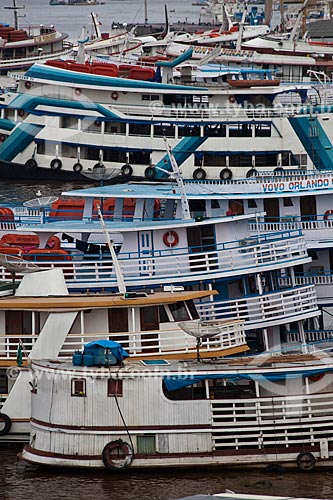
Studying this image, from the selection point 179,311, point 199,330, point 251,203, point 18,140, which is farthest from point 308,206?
point 18,140

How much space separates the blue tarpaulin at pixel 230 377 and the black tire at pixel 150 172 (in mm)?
29202

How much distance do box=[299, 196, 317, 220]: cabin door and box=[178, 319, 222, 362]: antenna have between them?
7839 mm

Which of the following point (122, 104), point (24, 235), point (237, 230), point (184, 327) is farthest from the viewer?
point (122, 104)

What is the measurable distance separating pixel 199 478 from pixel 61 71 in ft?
106

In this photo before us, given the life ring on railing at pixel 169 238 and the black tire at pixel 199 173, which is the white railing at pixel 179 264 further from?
the black tire at pixel 199 173

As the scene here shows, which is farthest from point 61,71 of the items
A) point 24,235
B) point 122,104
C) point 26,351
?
point 26,351

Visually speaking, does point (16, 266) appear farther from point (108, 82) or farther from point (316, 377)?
point (108, 82)

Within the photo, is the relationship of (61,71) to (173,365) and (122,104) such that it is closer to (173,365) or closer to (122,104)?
(122,104)

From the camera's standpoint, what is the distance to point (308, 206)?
30.5 m

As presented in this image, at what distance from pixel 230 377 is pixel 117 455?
8.02 feet

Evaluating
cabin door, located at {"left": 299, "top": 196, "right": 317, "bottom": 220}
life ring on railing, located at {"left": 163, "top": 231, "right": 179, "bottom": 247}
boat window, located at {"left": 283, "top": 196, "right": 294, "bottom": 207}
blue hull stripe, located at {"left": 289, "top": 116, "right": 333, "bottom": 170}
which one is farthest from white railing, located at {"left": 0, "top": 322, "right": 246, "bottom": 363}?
blue hull stripe, located at {"left": 289, "top": 116, "right": 333, "bottom": 170}

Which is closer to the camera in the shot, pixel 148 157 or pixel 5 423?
pixel 5 423

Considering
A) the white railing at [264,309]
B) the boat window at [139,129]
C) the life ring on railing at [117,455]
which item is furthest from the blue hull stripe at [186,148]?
the life ring on railing at [117,455]

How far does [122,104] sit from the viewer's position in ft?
167
